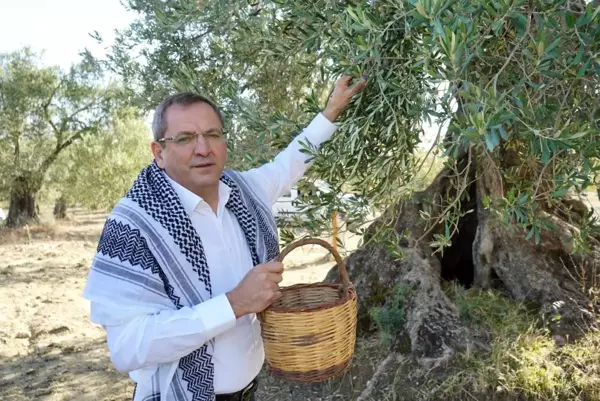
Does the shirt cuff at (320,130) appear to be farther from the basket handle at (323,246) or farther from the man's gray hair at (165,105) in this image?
the man's gray hair at (165,105)

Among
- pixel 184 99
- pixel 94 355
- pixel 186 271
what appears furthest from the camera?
pixel 94 355

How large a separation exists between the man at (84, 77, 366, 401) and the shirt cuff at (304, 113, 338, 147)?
0.52 m

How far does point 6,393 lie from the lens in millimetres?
6020

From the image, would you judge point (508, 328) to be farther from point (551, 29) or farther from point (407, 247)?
point (551, 29)

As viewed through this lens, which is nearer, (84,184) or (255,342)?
(255,342)

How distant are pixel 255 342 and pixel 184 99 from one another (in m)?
1.14

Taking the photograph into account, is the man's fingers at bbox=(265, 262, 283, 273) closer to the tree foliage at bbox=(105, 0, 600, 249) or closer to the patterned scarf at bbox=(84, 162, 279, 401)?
the patterned scarf at bbox=(84, 162, 279, 401)

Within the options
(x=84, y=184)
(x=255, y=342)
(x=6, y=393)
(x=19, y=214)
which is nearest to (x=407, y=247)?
(x=255, y=342)

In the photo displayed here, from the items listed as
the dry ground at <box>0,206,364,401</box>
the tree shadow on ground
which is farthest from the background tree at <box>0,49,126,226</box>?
the tree shadow on ground

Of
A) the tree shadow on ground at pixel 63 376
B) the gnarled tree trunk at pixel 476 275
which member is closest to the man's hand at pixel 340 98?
the gnarled tree trunk at pixel 476 275

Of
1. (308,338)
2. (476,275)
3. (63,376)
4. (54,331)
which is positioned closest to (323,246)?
(308,338)

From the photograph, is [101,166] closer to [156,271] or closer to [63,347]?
[63,347]

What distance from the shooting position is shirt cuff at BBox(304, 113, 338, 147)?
2.85 m

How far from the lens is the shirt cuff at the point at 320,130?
2848 mm
